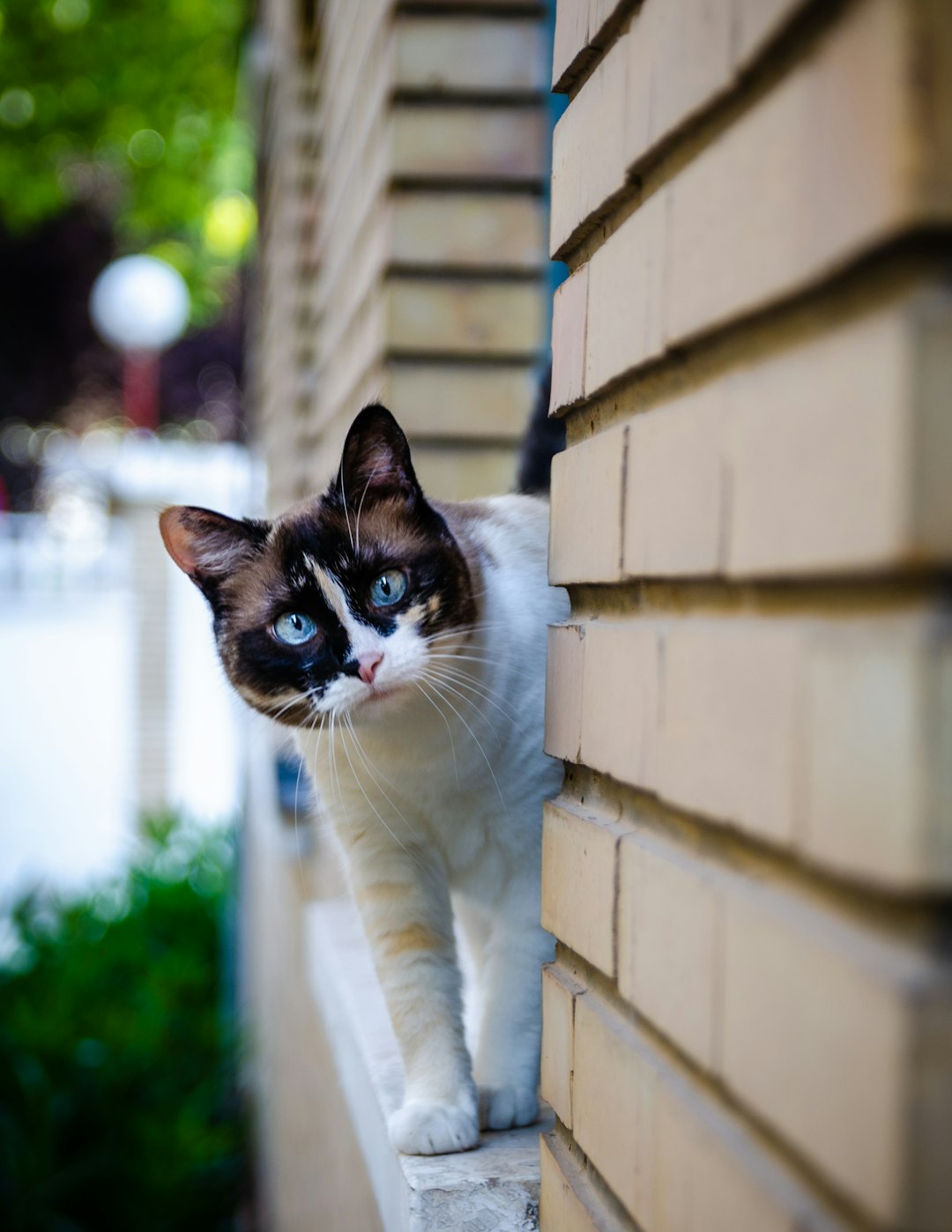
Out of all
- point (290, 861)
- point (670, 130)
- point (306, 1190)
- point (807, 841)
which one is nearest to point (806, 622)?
point (807, 841)

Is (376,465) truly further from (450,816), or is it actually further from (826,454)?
(826,454)

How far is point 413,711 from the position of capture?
5.72 ft

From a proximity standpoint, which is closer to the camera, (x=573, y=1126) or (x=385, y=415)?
(x=573, y=1126)

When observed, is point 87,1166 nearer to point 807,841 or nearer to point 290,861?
point 290,861

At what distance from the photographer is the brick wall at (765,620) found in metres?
0.51

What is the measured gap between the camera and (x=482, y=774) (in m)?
1.67

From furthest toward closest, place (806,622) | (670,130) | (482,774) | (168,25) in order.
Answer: (168,25) → (482,774) → (670,130) → (806,622)

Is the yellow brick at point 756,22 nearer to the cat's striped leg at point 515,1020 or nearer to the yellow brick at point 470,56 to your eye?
the cat's striped leg at point 515,1020

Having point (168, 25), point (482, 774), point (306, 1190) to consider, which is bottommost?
point (306, 1190)

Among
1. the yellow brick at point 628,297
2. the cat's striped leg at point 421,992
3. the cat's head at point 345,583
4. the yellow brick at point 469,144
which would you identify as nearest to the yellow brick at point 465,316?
the yellow brick at point 469,144

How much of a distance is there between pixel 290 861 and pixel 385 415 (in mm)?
2310

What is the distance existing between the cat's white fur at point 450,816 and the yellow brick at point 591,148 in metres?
0.72

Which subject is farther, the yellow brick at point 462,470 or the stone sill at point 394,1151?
the yellow brick at point 462,470

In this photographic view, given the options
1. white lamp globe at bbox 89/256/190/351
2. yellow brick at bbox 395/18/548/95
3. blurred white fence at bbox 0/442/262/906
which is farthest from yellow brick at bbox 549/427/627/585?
white lamp globe at bbox 89/256/190/351
